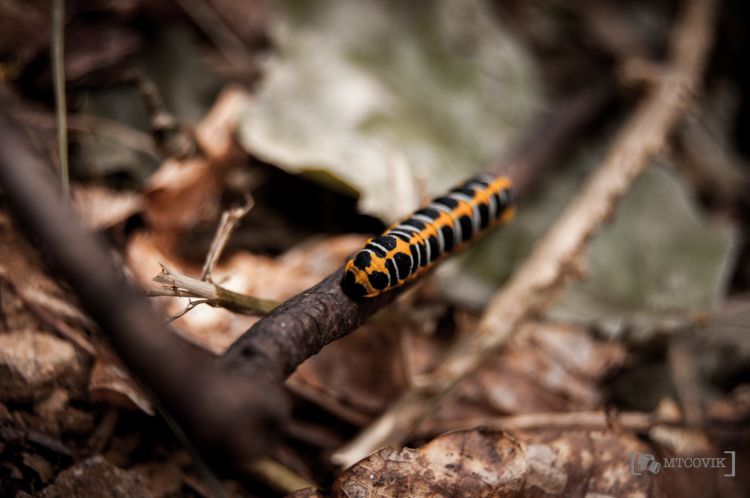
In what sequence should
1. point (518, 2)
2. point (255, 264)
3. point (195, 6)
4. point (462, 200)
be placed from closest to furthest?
point (462, 200) < point (255, 264) < point (195, 6) < point (518, 2)

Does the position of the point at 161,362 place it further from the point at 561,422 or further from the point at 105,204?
the point at 105,204

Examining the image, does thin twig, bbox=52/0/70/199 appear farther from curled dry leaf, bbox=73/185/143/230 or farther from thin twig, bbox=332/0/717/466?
thin twig, bbox=332/0/717/466

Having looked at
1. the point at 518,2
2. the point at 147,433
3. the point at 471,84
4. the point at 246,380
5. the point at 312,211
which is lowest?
the point at 147,433

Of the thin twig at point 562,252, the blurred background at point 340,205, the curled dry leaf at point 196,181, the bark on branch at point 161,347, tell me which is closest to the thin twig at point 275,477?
the blurred background at point 340,205

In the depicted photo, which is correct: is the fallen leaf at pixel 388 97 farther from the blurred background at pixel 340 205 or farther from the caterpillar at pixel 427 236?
the caterpillar at pixel 427 236

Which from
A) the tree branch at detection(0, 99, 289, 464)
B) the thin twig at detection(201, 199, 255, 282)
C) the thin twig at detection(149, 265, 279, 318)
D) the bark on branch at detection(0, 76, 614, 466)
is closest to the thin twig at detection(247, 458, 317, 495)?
the thin twig at detection(149, 265, 279, 318)

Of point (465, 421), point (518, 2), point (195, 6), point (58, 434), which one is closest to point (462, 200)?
point (465, 421)

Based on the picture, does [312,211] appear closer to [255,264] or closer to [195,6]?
[255,264]
